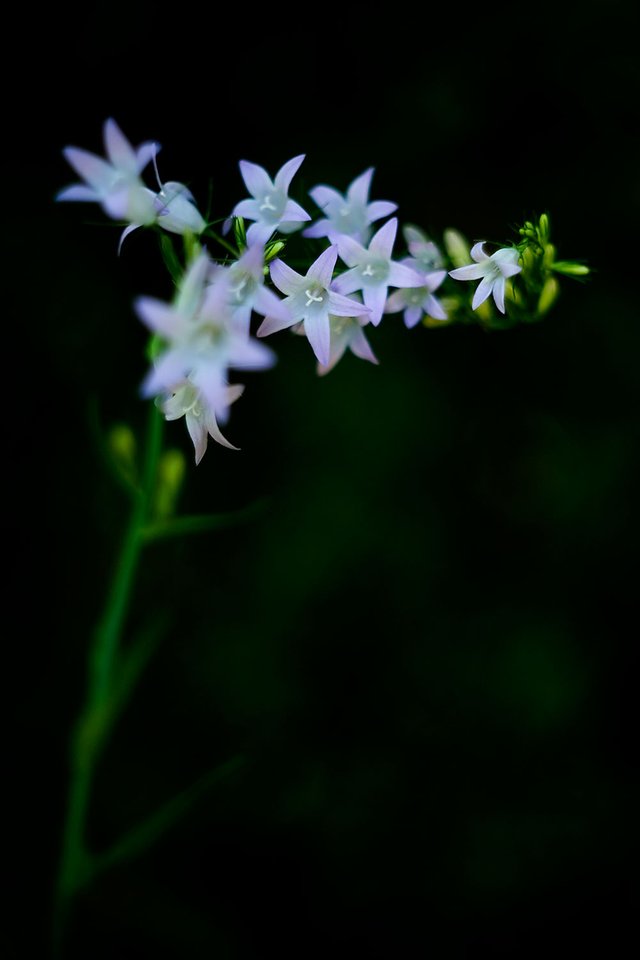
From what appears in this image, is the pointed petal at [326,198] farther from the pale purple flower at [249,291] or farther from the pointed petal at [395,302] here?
the pale purple flower at [249,291]

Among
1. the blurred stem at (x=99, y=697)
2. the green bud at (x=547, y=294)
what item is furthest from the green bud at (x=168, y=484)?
the green bud at (x=547, y=294)

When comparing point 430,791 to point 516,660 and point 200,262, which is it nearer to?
point 516,660

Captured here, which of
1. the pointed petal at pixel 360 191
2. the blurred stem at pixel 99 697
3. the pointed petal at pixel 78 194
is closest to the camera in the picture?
the pointed petal at pixel 78 194

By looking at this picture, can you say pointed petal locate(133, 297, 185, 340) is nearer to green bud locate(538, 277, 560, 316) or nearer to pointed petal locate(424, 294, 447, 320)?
pointed petal locate(424, 294, 447, 320)

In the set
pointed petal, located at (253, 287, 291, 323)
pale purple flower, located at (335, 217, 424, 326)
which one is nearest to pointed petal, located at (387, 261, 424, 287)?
pale purple flower, located at (335, 217, 424, 326)

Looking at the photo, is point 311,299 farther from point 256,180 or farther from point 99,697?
point 99,697

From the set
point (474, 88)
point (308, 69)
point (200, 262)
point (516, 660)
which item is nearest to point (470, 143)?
point (474, 88)
